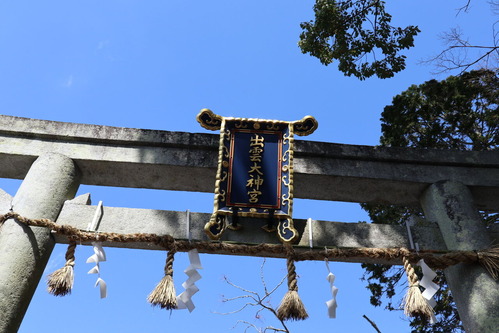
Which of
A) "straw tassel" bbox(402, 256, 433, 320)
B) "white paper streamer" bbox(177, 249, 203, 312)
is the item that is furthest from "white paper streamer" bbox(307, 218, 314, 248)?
"white paper streamer" bbox(177, 249, 203, 312)

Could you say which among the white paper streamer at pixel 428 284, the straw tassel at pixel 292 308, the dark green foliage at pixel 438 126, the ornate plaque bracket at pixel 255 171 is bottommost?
the straw tassel at pixel 292 308

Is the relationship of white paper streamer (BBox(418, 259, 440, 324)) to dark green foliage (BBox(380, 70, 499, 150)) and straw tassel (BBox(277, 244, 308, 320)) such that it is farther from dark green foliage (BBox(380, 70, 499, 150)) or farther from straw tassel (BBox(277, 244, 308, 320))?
dark green foliage (BBox(380, 70, 499, 150))

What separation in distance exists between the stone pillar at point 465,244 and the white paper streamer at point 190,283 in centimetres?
260

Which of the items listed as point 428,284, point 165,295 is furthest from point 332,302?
point 165,295

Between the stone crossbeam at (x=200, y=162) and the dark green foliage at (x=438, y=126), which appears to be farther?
the dark green foliage at (x=438, y=126)

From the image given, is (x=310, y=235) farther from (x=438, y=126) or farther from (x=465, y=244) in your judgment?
(x=438, y=126)

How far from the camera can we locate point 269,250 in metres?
4.32

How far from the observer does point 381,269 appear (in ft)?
30.8

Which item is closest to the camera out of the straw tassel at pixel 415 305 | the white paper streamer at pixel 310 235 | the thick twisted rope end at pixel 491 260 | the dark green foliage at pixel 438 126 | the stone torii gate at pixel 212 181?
the straw tassel at pixel 415 305

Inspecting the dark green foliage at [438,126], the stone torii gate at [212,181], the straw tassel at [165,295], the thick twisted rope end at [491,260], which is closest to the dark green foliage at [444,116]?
the dark green foliage at [438,126]

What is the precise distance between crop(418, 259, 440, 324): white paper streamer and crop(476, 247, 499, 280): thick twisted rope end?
549 millimetres

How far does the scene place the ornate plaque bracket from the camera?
4.55 metres

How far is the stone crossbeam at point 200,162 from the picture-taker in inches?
205

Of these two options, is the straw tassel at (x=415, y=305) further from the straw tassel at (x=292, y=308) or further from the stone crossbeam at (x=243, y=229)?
the straw tassel at (x=292, y=308)
